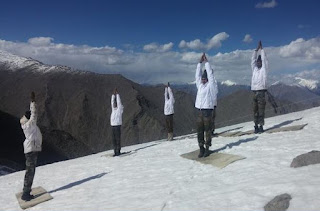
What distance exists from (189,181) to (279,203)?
10.4 feet

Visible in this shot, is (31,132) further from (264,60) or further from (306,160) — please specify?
(264,60)

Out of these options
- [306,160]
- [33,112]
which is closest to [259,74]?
[306,160]

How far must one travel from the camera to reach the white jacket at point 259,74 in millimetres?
14797

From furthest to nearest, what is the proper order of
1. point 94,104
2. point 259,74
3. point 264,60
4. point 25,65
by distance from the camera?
point 25,65
point 94,104
point 259,74
point 264,60

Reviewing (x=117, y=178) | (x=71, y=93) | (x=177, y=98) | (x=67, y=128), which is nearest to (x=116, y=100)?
(x=117, y=178)

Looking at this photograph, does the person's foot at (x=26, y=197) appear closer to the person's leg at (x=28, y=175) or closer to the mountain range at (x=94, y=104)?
the person's leg at (x=28, y=175)

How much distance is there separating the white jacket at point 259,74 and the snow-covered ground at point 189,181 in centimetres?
203

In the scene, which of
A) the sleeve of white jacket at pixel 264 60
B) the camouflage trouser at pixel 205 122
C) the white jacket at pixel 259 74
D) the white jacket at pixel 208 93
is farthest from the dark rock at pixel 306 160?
the sleeve of white jacket at pixel 264 60

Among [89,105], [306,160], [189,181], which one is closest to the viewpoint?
[306,160]

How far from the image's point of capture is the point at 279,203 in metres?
6.94

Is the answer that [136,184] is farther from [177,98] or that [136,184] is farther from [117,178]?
[177,98]

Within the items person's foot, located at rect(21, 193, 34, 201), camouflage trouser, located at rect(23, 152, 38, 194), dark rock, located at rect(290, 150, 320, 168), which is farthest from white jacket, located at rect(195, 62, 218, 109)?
person's foot, located at rect(21, 193, 34, 201)

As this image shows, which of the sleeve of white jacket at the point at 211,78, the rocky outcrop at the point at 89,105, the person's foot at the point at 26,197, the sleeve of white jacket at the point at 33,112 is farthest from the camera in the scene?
the rocky outcrop at the point at 89,105

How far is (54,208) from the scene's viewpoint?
30.5 ft
